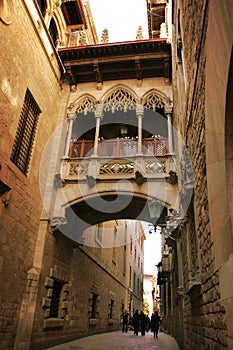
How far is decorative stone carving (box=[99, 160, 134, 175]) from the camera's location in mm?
9195

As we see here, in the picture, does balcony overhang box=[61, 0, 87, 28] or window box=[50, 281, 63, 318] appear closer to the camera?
window box=[50, 281, 63, 318]

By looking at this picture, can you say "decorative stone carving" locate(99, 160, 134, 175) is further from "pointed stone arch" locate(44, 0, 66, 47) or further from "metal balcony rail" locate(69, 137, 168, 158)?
"pointed stone arch" locate(44, 0, 66, 47)

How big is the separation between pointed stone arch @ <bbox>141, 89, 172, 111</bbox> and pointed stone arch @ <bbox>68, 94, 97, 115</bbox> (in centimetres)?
195

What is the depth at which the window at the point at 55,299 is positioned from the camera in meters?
9.21

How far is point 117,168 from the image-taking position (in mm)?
9242

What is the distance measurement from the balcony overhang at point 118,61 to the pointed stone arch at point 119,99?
0.58 m

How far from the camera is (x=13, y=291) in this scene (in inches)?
276

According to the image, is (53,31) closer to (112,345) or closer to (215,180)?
(215,180)

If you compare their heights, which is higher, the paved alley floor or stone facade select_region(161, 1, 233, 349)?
stone facade select_region(161, 1, 233, 349)

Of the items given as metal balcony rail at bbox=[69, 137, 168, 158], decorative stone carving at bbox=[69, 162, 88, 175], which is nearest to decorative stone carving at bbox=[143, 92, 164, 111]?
metal balcony rail at bbox=[69, 137, 168, 158]

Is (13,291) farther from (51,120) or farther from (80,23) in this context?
(80,23)

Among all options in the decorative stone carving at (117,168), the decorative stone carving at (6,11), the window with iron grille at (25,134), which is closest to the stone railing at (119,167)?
the decorative stone carving at (117,168)

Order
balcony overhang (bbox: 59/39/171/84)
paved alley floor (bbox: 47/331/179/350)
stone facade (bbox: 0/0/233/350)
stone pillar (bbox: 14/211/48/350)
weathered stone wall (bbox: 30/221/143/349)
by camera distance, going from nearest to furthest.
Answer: stone facade (bbox: 0/0/233/350) < stone pillar (bbox: 14/211/48/350) < weathered stone wall (bbox: 30/221/143/349) < paved alley floor (bbox: 47/331/179/350) < balcony overhang (bbox: 59/39/171/84)

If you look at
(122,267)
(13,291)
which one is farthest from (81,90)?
(122,267)
